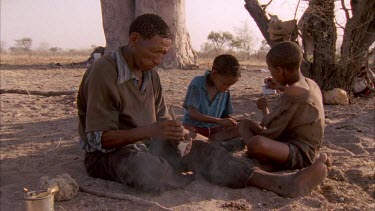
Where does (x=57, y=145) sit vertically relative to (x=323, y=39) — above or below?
below

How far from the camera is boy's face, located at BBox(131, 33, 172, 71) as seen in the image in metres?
3.02

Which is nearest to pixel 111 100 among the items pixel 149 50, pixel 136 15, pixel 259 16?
pixel 149 50

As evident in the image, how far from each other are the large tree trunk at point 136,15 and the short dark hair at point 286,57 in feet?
27.0

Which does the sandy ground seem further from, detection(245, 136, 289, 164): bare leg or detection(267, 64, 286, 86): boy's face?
detection(267, 64, 286, 86): boy's face

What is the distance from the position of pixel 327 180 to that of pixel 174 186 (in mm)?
1079

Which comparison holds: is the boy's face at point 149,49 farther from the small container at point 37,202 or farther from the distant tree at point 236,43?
the distant tree at point 236,43

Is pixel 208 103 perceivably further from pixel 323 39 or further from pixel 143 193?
pixel 323 39

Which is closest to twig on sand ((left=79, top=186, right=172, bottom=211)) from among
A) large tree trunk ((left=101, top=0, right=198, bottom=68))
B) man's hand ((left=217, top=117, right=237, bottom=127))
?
man's hand ((left=217, top=117, right=237, bottom=127))

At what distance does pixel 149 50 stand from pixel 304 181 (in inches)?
48.3

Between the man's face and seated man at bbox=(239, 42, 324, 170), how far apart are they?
2.66 feet

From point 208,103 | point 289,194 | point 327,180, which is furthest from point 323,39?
point 289,194

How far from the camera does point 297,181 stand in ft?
9.62

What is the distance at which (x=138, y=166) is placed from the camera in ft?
9.68

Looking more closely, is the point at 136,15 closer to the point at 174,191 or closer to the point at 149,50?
the point at 149,50
